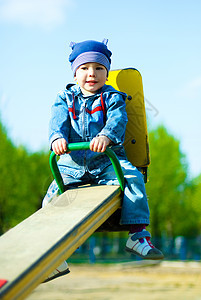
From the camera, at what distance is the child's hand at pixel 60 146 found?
296 centimetres

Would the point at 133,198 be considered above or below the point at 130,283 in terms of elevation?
above

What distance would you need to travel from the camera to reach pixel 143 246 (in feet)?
10.00

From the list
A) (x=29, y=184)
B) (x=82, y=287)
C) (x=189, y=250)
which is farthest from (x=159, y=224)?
(x=82, y=287)

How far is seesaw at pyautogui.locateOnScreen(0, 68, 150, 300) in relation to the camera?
2.03m

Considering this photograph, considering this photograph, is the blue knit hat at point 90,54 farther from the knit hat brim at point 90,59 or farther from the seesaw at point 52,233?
the seesaw at point 52,233

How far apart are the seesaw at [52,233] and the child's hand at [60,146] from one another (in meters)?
0.10

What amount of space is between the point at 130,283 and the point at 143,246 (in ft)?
62.2

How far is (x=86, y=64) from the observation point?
333 cm

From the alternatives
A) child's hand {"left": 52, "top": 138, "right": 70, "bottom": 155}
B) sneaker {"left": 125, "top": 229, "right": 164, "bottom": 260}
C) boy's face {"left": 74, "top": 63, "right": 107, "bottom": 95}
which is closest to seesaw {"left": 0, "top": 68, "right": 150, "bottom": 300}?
child's hand {"left": 52, "top": 138, "right": 70, "bottom": 155}

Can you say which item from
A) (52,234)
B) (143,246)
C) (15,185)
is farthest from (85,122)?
(15,185)

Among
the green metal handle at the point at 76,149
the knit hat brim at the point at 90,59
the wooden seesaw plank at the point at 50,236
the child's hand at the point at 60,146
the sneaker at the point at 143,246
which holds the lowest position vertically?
the sneaker at the point at 143,246

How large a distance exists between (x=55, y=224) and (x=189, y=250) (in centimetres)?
2847

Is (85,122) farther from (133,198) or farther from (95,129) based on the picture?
(133,198)

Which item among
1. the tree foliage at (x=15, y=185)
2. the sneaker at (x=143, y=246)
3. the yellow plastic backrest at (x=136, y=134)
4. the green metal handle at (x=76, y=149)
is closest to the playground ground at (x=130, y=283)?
the tree foliage at (x=15, y=185)
